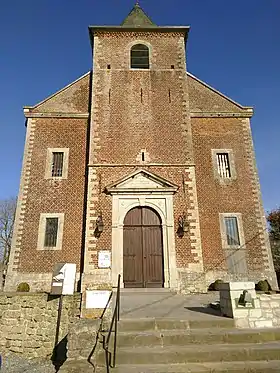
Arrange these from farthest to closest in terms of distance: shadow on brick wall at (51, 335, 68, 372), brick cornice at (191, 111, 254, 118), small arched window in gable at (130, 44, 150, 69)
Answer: small arched window in gable at (130, 44, 150, 69) → brick cornice at (191, 111, 254, 118) → shadow on brick wall at (51, 335, 68, 372)

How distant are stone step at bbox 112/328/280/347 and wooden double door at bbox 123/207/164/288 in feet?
21.1

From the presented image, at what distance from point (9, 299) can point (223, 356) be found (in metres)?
6.49

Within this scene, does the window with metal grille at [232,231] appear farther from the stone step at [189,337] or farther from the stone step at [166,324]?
the stone step at [189,337]

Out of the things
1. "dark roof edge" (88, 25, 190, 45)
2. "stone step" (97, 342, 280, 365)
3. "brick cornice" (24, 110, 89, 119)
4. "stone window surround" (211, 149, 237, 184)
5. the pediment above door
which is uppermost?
"dark roof edge" (88, 25, 190, 45)

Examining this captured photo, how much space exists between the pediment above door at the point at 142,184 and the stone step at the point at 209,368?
8721 mm

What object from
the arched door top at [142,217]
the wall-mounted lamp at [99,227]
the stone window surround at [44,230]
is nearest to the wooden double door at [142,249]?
the arched door top at [142,217]

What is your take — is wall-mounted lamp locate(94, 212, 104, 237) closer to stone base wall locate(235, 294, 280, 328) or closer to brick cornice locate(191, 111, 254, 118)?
stone base wall locate(235, 294, 280, 328)

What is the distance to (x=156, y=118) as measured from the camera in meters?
14.7

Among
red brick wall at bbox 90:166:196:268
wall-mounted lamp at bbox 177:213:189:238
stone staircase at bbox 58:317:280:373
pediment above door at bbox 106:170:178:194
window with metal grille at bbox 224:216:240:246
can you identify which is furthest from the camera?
window with metal grille at bbox 224:216:240:246

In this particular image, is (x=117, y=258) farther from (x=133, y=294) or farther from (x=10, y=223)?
(x=10, y=223)

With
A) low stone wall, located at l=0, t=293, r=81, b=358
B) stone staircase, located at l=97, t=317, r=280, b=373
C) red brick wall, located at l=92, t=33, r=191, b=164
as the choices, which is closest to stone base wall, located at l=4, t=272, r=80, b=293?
low stone wall, located at l=0, t=293, r=81, b=358

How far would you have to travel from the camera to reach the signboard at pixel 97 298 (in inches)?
223

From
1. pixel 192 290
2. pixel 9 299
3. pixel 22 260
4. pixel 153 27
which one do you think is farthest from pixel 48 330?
pixel 153 27

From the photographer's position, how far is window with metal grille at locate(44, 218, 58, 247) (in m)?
12.8
